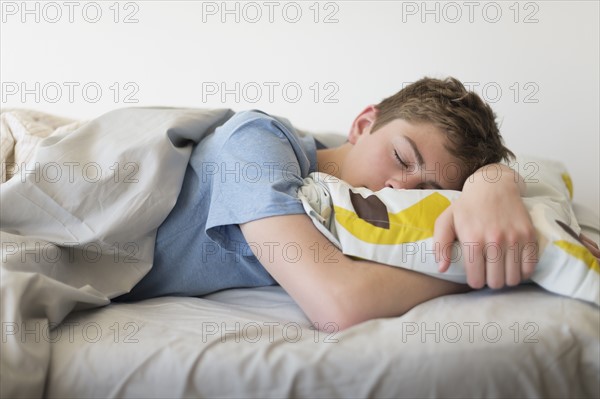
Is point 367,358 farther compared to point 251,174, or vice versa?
point 251,174

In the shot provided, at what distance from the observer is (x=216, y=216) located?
875mm

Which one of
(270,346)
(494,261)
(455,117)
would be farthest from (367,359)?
(455,117)

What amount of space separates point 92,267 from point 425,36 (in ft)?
4.12

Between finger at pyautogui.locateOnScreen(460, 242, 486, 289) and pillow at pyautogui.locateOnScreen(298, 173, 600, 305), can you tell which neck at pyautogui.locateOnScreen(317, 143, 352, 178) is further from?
finger at pyautogui.locateOnScreen(460, 242, 486, 289)

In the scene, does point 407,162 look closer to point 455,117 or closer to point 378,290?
point 455,117

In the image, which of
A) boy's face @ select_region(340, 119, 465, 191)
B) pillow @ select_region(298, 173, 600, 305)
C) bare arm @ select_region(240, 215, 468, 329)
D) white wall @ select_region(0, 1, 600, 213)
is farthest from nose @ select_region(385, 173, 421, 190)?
white wall @ select_region(0, 1, 600, 213)

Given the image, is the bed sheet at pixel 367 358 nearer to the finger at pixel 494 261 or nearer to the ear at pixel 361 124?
the finger at pixel 494 261

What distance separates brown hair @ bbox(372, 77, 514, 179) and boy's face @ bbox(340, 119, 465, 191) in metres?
0.02

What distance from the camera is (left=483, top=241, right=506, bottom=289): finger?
74 cm

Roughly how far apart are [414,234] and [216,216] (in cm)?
29

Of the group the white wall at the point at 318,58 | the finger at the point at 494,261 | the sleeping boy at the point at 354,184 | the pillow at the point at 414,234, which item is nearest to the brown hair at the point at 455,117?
→ the sleeping boy at the point at 354,184

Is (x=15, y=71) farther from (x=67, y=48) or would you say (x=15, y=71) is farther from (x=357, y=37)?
(x=357, y=37)

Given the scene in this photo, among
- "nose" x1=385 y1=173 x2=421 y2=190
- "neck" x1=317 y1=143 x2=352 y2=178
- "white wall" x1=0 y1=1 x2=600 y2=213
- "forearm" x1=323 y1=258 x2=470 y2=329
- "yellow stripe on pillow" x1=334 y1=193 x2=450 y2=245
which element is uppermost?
"white wall" x1=0 y1=1 x2=600 y2=213

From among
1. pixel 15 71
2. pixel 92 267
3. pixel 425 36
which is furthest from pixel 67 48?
pixel 92 267
